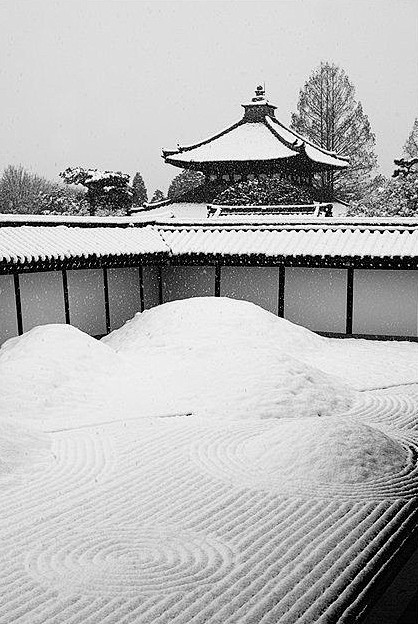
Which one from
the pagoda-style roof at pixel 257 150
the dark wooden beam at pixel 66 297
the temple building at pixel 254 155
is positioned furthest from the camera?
the temple building at pixel 254 155

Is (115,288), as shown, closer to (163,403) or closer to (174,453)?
(163,403)

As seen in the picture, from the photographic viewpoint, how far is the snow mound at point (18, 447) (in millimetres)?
8655

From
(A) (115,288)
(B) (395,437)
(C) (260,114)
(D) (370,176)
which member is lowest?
(B) (395,437)

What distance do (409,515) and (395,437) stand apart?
2771 millimetres

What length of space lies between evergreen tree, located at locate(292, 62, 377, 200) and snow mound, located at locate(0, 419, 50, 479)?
33510 millimetres

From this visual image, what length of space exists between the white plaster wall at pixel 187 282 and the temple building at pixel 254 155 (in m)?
11.6

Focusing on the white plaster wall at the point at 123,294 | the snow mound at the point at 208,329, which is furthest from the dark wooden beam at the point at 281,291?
the white plaster wall at the point at 123,294

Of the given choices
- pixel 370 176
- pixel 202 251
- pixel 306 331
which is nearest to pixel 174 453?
pixel 306 331

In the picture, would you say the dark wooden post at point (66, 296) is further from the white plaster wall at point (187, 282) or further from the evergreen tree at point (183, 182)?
the evergreen tree at point (183, 182)

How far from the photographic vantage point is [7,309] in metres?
14.8

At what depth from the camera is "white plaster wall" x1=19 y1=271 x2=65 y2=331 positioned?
15.3 m

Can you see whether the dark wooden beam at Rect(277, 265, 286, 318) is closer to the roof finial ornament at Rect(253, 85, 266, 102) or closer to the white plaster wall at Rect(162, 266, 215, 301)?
the white plaster wall at Rect(162, 266, 215, 301)

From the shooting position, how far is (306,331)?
55.9ft

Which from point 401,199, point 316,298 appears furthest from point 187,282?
point 401,199
